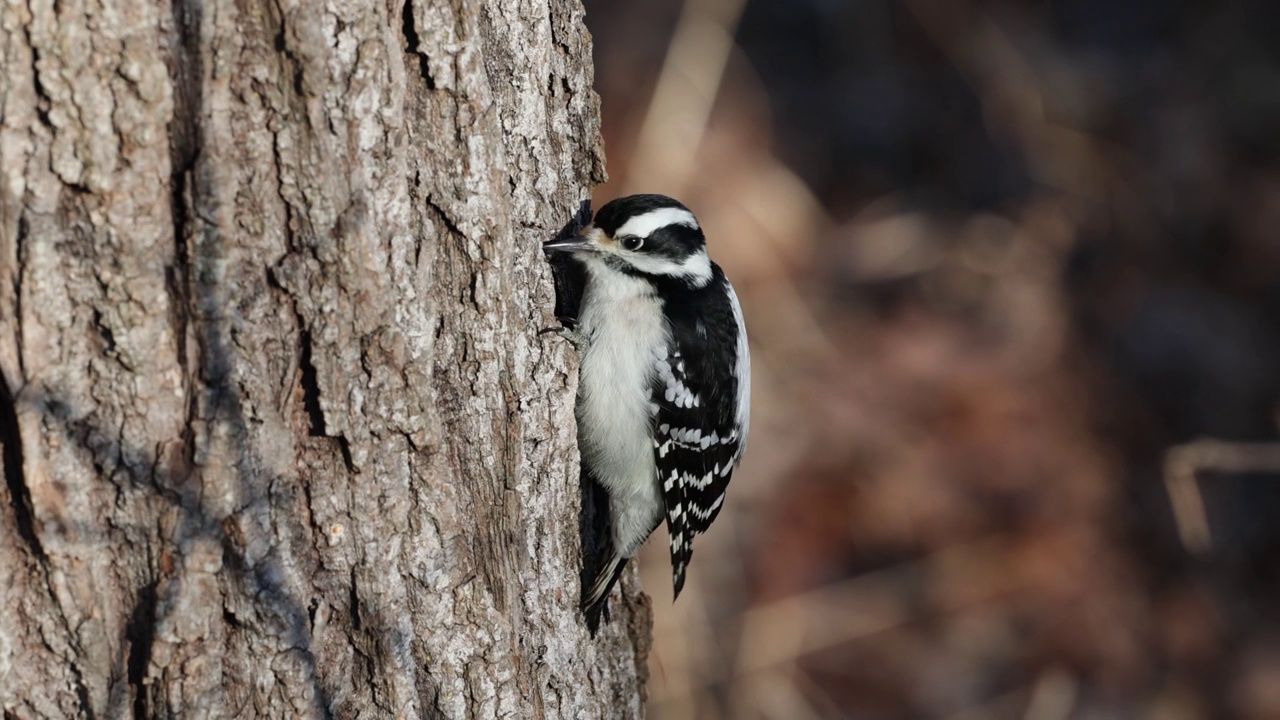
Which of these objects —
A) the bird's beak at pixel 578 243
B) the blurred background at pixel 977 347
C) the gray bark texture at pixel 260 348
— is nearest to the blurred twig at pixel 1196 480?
the blurred background at pixel 977 347

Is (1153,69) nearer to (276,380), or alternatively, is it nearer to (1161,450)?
(1161,450)

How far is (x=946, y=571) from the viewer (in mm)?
6328

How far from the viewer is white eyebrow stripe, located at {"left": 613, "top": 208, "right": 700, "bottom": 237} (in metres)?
3.43

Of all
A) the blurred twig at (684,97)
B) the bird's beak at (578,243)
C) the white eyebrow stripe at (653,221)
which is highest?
the blurred twig at (684,97)

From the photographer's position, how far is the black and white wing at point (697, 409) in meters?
3.59

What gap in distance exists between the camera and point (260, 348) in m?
2.18

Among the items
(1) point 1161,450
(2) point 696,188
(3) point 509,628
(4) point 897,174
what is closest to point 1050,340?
(1) point 1161,450

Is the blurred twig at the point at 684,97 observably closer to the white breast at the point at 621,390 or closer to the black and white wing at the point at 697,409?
the black and white wing at the point at 697,409

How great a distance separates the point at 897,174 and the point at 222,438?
21.2ft

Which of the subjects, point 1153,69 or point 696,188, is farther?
point 1153,69

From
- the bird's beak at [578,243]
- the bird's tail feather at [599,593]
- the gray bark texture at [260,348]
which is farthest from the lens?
the bird's tail feather at [599,593]

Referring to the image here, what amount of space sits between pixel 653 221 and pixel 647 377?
470mm

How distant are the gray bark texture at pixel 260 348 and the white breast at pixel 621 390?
68 centimetres

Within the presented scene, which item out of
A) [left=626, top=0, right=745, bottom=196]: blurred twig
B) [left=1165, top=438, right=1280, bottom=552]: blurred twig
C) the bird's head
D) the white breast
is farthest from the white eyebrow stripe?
[left=1165, top=438, right=1280, bottom=552]: blurred twig
